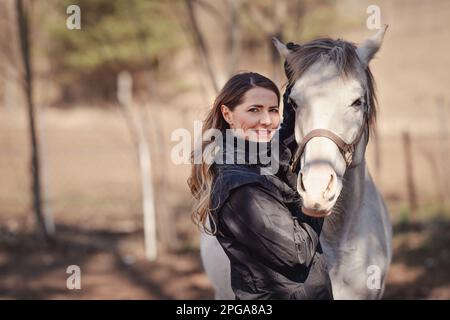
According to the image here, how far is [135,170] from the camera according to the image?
13.3 meters

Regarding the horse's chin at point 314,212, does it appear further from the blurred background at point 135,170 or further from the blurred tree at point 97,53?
the blurred tree at point 97,53

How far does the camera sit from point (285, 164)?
1.81 m

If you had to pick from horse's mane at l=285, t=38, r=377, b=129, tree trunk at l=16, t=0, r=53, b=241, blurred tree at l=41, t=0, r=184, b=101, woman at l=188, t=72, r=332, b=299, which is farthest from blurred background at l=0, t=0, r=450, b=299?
woman at l=188, t=72, r=332, b=299

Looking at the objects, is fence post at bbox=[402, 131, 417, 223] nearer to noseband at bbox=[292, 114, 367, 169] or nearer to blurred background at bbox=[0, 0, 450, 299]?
blurred background at bbox=[0, 0, 450, 299]

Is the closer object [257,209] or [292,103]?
[257,209]

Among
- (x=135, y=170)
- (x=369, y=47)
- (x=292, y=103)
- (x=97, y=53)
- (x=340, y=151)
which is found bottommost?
(x=340, y=151)

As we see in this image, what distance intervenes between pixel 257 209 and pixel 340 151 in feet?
1.46

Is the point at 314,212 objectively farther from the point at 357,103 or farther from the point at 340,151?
the point at 357,103

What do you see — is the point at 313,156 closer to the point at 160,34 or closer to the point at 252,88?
the point at 252,88

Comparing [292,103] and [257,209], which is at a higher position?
[292,103]

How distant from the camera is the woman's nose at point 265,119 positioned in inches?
67.4

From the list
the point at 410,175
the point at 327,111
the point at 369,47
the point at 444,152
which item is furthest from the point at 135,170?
the point at 327,111

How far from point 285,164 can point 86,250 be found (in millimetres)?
6052
